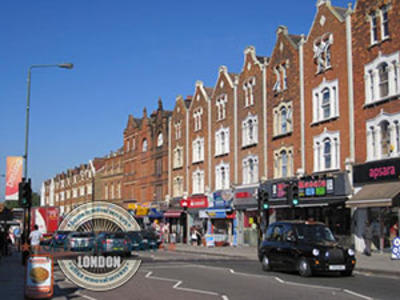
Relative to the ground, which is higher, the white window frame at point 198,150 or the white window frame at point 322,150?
the white window frame at point 198,150

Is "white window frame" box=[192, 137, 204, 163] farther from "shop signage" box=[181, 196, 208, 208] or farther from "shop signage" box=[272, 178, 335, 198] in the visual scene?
"shop signage" box=[272, 178, 335, 198]

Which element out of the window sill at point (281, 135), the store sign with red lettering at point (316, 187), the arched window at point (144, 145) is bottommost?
the store sign with red lettering at point (316, 187)

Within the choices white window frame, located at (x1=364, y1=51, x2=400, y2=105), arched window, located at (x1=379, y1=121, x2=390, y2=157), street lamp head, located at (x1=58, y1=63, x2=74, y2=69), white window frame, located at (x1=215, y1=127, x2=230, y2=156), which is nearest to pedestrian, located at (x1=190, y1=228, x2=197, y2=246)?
white window frame, located at (x1=215, y1=127, x2=230, y2=156)

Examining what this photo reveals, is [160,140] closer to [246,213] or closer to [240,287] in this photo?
[246,213]

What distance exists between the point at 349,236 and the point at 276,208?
8.46 meters

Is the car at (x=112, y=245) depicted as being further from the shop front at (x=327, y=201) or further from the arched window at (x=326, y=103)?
the arched window at (x=326, y=103)

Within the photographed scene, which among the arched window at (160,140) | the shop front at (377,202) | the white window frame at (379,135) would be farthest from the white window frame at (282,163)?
the arched window at (160,140)

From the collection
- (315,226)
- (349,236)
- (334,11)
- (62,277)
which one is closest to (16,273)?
(62,277)

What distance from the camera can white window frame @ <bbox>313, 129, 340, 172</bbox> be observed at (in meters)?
33.4

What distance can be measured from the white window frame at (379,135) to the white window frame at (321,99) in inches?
124

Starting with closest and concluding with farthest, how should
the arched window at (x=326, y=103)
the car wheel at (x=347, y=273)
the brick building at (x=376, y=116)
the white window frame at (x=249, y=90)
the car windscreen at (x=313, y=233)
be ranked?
the car wheel at (x=347, y=273) < the car windscreen at (x=313, y=233) < the brick building at (x=376, y=116) < the arched window at (x=326, y=103) < the white window frame at (x=249, y=90)

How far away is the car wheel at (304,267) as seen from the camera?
1915 cm

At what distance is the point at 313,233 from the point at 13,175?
14.1 m

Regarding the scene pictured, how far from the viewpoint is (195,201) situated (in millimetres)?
52938
